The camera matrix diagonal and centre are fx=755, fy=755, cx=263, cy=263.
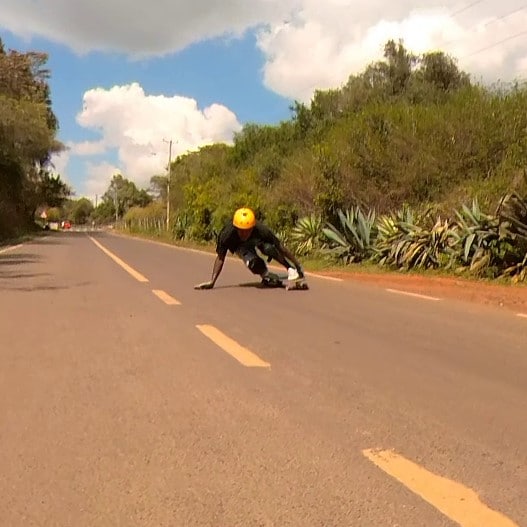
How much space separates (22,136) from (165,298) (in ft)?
126

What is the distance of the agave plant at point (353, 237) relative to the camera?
21297 mm

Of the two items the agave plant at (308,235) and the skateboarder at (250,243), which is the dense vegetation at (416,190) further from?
the skateboarder at (250,243)

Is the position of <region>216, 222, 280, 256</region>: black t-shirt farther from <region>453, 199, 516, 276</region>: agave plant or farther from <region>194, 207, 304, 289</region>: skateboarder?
<region>453, 199, 516, 276</region>: agave plant

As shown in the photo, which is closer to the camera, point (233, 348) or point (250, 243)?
point (233, 348)

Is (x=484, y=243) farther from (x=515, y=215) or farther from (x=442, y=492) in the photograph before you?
(x=442, y=492)

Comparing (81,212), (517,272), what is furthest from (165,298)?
(81,212)

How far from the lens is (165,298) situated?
1216 cm

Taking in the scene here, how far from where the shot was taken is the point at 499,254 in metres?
16.4

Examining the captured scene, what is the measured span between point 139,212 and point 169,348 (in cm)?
8377

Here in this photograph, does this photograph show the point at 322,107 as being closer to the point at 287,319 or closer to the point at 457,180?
the point at 457,180

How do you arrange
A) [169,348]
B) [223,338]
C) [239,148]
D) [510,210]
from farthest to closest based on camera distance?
[239,148], [510,210], [223,338], [169,348]

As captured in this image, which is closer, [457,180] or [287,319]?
[287,319]

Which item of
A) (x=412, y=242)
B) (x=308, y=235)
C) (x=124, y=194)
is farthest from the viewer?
(x=124, y=194)

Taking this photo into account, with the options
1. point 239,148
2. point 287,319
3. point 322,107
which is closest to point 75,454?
point 287,319
